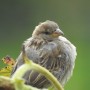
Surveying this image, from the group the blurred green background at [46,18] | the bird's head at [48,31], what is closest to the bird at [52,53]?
the bird's head at [48,31]

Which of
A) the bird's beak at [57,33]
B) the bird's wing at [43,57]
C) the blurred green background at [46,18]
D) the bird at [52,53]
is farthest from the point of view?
the blurred green background at [46,18]

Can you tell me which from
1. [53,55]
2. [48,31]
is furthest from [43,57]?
[48,31]

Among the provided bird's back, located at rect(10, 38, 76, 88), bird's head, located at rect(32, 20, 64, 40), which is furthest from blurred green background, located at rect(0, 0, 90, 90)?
bird's back, located at rect(10, 38, 76, 88)

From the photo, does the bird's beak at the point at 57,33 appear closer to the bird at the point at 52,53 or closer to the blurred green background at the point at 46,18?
the bird at the point at 52,53

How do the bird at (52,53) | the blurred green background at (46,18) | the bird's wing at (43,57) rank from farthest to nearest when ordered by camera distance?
the blurred green background at (46,18)
the bird at (52,53)
the bird's wing at (43,57)

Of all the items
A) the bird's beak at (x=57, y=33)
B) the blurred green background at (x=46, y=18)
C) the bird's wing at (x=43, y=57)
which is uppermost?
the blurred green background at (x=46, y=18)

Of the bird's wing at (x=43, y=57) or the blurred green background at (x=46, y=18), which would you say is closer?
the bird's wing at (x=43, y=57)
